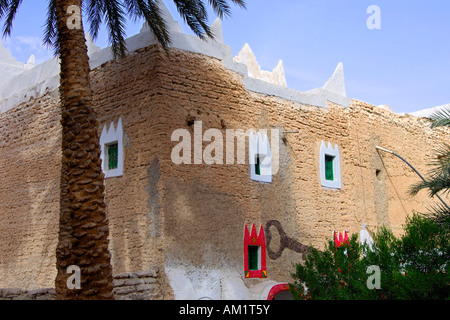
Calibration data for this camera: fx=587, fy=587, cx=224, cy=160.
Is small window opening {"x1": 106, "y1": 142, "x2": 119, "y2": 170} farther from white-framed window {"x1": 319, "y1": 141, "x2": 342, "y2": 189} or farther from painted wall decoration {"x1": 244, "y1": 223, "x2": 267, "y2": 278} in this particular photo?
white-framed window {"x1": 319, "y1": 141, "x2": 342, "y2": 189}

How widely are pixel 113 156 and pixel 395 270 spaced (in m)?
5.99

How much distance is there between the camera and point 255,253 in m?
Result: 11.8

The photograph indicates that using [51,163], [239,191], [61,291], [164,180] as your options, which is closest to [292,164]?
[239,191]

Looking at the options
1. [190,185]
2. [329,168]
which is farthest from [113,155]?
[329,168]

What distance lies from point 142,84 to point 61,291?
4.61m

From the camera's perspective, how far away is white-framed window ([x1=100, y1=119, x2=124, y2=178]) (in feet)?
37.0

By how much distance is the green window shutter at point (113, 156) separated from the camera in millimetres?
11517

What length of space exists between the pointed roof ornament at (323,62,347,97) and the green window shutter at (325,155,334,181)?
1.84 m

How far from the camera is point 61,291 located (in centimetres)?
778

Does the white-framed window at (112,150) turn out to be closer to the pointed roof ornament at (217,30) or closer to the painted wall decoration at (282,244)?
the pointed roof ornament at (217,30)

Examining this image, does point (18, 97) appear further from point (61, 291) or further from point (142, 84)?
point (61, 291)

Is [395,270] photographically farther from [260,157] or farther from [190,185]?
[260,157]

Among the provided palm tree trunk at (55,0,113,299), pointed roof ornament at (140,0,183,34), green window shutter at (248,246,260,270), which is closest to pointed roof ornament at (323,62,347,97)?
pointed roof ornament at (140,0,183,34)

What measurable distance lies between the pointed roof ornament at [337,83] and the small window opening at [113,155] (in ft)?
18.6
